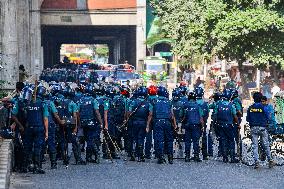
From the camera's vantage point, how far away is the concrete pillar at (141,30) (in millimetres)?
77188

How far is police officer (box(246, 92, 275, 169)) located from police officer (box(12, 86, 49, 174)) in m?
4.37

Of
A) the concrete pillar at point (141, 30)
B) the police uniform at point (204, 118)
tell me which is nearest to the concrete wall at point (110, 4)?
the concrete pillar at point (141, 30)

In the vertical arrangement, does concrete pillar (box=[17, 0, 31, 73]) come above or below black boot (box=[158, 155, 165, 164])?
above

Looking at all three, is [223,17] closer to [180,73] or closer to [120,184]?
[120,184]

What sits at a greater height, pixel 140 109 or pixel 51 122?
pixel 140 109

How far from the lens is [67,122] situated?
19.8 metres

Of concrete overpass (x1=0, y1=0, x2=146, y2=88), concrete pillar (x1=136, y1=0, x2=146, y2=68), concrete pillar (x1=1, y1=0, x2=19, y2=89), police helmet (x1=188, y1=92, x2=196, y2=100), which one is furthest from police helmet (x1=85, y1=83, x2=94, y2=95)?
concrete pillar (x1=136, y1=0, x2=146, y2=68)

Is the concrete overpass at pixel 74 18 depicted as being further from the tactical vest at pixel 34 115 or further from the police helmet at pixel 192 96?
the tactical vest at pixel 34 115

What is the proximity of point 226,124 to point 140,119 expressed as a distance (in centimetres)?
201

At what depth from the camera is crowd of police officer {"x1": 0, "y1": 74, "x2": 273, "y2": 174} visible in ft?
62.1

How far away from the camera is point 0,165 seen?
1541cm

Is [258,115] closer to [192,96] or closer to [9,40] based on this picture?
[192,96]

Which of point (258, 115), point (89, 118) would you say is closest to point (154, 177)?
point (258, 115)

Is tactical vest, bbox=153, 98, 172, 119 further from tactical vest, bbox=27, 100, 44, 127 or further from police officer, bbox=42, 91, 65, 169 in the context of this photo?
tactical vest, bbox=27, 100, 44, 127
